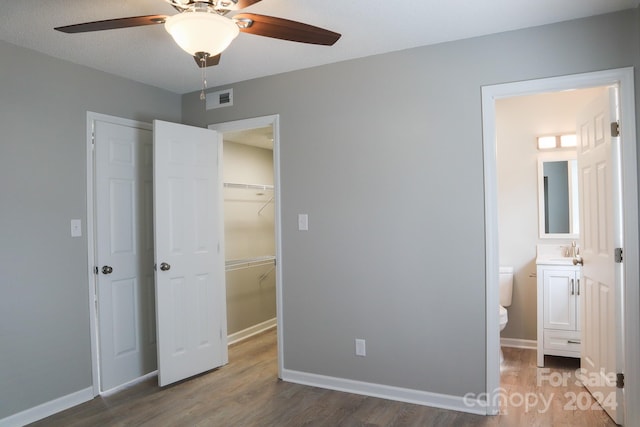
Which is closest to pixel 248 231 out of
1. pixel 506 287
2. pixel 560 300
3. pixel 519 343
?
pixel 506 287

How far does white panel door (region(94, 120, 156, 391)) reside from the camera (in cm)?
331

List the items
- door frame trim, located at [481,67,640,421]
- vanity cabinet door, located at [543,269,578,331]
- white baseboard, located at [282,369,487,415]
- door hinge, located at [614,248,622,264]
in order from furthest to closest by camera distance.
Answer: vanity cabinet door, located at [543,269,578,331] → white baseboard, located at [282,369,487,415] → door hinge, located at [614,248,622,264] → door frame trim, located at [481,67,640,421]

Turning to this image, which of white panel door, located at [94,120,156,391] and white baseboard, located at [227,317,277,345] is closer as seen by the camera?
white panel door, located at [94,120,156,391]

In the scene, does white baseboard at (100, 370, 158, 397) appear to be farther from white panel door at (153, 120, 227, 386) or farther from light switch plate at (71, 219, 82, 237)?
light switch plate at (71, 219, 82, 237)

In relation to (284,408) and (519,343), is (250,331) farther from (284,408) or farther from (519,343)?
(519,343)

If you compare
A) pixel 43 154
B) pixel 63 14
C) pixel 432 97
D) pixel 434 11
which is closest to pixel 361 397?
pixel 432 97

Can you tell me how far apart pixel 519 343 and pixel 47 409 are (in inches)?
158

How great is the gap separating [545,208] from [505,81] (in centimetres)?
190

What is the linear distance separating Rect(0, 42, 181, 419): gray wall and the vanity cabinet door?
371 centimetres

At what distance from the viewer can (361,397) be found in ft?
10.3

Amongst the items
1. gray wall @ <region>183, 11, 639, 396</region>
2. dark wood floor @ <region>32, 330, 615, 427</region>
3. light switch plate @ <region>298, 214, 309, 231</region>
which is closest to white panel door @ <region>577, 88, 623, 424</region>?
dark wood floor @ <region>32, 330, 615, 427</region>

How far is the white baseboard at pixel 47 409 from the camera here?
274cm

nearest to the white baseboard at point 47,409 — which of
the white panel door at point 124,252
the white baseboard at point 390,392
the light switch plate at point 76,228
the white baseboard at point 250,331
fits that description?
the white panel door at point 124,252

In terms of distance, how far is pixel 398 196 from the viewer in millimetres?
3080
